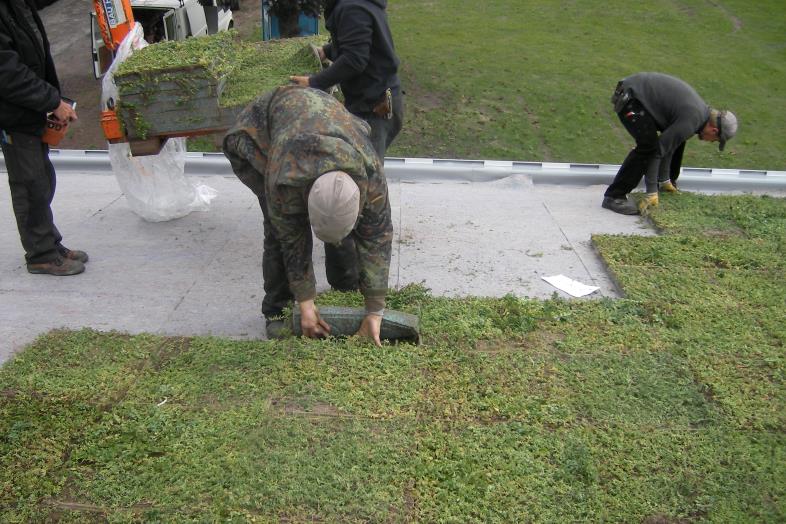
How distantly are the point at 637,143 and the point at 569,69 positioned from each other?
5.98 metres

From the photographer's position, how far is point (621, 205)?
5406 mm

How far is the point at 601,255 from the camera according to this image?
177 inches

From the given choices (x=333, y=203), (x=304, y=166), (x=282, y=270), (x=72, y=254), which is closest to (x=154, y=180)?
(x=72, y=254)

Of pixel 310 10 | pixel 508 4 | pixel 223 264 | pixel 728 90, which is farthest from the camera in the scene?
pixel 508 4

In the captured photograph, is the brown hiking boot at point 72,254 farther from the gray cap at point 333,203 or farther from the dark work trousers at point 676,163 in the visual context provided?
the dark work trousers at point 676,163

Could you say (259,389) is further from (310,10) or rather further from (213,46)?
(310,10)

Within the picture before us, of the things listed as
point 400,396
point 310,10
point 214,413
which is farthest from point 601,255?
point 310,10

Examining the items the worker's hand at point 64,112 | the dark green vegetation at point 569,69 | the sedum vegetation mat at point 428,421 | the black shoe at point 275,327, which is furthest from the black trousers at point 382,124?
the dark green vegetation at point 569,69

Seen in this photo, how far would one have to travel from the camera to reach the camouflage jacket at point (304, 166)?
8.66 ft

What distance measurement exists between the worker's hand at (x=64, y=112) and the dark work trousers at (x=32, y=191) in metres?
0.18

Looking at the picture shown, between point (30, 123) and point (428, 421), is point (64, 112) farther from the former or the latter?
point (428, 421)

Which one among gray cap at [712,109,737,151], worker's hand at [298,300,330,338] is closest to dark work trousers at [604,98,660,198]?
gray cap at [712,109,737,151]

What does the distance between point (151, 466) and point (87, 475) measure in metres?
0.23

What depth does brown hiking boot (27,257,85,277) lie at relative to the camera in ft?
13.8
